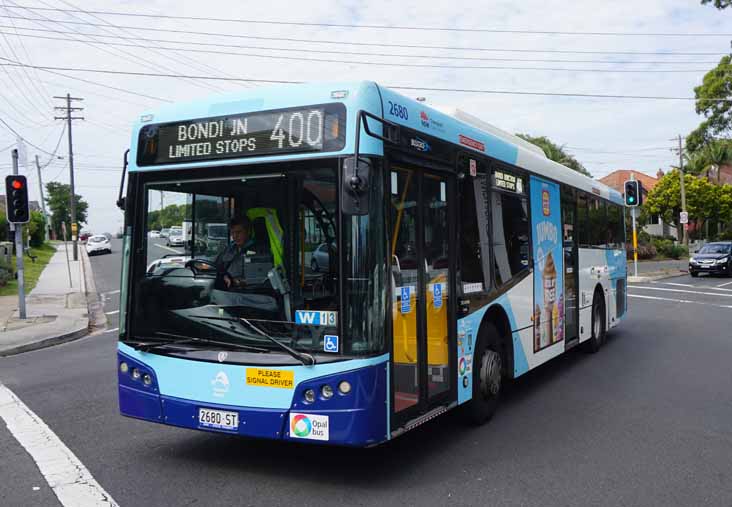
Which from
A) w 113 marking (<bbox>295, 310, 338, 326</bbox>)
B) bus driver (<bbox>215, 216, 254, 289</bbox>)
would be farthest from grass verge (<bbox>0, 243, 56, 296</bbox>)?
w 113 marking (<bbox>295, 310, 338, 326</bbox>)

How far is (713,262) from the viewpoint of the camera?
31344 millimetres

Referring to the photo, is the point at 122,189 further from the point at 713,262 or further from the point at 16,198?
the point at 713,262

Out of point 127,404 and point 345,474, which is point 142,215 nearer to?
point 127,404

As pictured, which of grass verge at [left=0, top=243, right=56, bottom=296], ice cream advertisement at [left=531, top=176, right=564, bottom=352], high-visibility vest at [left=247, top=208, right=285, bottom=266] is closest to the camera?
high-visibility vest at [left=247, top=208, right=285, bottom=266]

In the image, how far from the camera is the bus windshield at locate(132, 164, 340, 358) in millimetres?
4926

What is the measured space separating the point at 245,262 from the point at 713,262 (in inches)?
1212

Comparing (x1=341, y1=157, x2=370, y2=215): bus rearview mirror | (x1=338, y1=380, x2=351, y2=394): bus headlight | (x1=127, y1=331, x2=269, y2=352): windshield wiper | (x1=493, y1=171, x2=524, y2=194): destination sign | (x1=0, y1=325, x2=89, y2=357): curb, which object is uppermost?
(x1=493, y1=171, x2=524, y2=194): destination sign

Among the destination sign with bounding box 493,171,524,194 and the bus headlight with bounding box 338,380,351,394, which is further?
the destination sign with bounding box 493,171,524,194

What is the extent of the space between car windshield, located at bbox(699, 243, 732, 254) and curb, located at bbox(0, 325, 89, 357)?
2777 cm

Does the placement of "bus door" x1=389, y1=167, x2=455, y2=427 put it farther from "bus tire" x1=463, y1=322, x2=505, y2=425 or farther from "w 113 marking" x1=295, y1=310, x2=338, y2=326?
"bus tire" x1=463, y1=322, x2=505, y2=425

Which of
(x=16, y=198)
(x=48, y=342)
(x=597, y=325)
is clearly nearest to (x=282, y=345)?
(x=597, y=325)

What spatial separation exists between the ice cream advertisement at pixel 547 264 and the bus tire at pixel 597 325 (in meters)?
1.96

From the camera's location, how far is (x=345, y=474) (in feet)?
17.5

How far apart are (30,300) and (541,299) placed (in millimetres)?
17657
